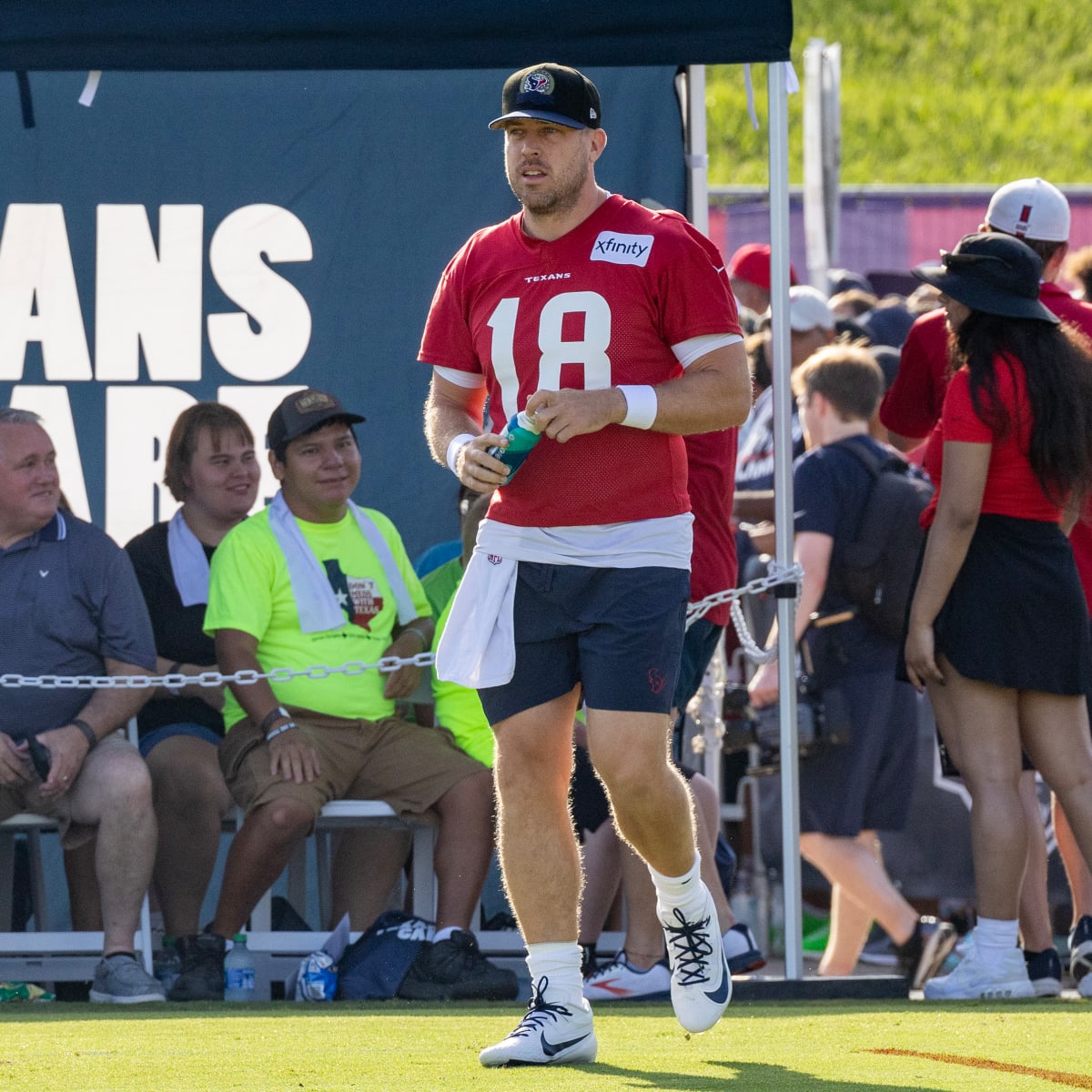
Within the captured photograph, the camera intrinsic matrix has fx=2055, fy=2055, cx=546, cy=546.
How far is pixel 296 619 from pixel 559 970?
238 centimetres

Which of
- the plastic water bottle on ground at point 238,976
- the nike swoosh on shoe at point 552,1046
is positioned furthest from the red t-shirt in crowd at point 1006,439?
the plastic water bottle on ground at point 238,976

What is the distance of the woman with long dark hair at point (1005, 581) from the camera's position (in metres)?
5.48

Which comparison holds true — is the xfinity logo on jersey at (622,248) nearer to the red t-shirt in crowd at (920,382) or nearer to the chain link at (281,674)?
the chain link at (281,674)

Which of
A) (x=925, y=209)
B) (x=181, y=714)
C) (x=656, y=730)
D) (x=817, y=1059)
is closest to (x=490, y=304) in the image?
(x=656, y=730)

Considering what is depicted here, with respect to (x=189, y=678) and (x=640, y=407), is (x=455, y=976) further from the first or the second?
(x=640, y=407)

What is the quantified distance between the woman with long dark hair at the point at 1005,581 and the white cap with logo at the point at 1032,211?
313mm

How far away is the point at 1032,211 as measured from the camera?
19.3 ft

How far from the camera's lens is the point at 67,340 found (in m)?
6.84

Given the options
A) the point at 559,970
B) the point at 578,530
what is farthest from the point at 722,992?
the point at 578,530

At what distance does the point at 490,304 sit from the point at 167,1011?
2.19 metres

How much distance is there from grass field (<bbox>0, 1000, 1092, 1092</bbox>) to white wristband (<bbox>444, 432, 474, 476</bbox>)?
120 centimetres

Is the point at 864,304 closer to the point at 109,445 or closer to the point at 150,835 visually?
the point at 109,445

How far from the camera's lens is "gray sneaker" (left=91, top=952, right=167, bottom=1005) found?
569cm

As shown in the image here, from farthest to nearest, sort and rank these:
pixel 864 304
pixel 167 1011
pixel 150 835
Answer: pixel 864 304
pixel 150 835
pixel 167 1011
